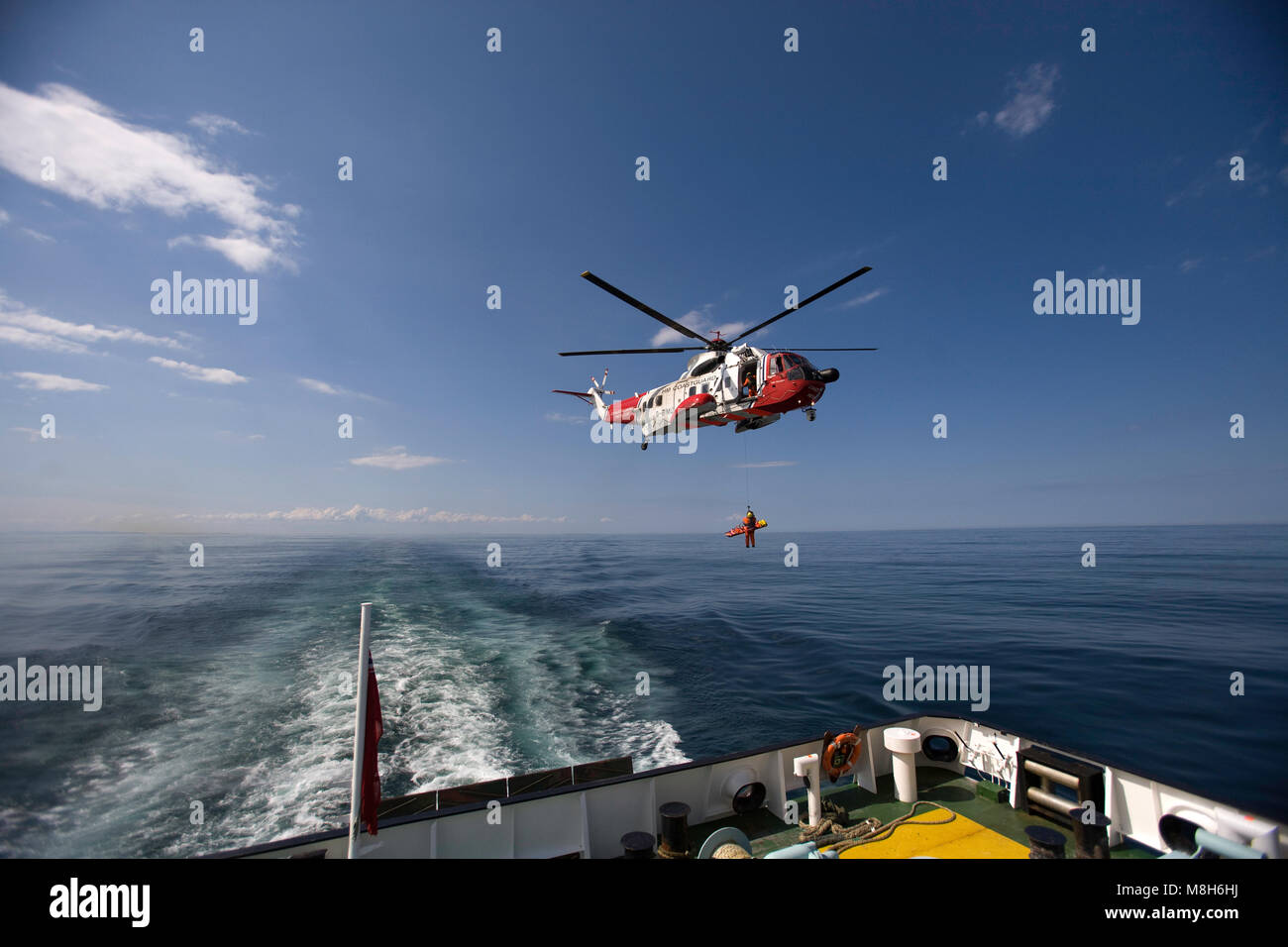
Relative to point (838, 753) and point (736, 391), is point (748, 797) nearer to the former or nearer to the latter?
point (838, 753)

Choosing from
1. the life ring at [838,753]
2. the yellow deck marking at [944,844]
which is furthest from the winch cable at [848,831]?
the life ring at [838,753]

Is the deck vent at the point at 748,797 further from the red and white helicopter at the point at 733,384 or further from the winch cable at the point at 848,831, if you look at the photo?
the red and white helicopter at the point at 733,384

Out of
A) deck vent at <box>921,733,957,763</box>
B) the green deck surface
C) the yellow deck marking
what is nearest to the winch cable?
the yellow deck marking

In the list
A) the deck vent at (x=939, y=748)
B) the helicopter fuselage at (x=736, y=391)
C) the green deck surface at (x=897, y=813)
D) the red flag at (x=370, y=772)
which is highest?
A: the helicopter fuselage at (x=736, y=391)

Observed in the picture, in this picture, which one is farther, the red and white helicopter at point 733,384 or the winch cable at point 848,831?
the red and white helicopter at point 733,384

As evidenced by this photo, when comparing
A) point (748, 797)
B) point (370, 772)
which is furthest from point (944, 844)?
point (370, 772)

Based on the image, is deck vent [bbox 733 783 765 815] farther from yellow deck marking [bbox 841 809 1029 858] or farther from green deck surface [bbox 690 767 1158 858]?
yellow deck marking [bbox 841 809 1029 858]

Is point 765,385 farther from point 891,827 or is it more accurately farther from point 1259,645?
point 1259,645
